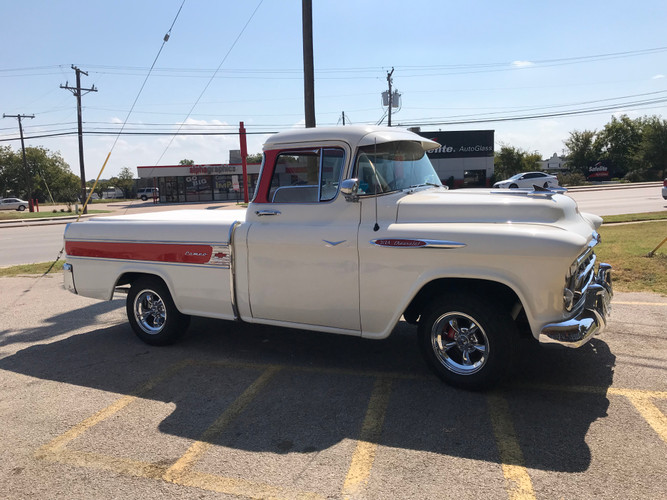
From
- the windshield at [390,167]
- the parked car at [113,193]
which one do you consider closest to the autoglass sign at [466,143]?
the windshield at [390,167]

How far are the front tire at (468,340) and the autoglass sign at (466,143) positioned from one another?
39213 mm

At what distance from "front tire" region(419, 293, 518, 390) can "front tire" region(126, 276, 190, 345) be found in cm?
276

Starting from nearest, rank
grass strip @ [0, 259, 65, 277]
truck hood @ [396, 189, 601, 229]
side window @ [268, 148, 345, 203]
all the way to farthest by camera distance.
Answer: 1. truck hood @ [396, 189, 601, 229]
2. side window @ [268, 148, 345, 203]
3. grass strip @ [0, 259, 65, 277]

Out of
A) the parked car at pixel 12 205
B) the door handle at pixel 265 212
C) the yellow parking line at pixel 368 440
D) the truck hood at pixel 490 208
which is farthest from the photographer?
the parked car at pixel 12 205

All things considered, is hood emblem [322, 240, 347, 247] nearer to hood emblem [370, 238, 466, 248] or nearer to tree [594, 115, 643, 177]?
hood emblem [370, 238, 466, 248]

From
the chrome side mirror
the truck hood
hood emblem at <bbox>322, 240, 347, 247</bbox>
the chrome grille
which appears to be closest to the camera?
the chrome grille

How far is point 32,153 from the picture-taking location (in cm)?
7962

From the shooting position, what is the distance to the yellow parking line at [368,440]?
2968mm

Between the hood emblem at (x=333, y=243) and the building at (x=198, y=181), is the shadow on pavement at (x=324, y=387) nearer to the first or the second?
the hood emblem at (x=333, y=243)

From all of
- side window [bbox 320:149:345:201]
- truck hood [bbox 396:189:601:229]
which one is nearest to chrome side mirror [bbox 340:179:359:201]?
side window [bbox 320:149:345:201]

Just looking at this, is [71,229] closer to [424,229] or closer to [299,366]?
[299,366]

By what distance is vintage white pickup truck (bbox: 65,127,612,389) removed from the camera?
370cm

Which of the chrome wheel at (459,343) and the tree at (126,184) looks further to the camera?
the tree at (126,184)

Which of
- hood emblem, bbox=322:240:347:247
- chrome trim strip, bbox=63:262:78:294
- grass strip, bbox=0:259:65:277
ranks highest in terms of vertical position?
hood emblem, bbox=322:240:347:247
